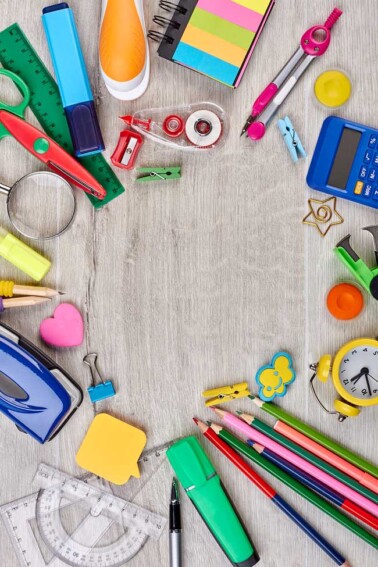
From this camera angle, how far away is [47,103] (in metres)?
0.99

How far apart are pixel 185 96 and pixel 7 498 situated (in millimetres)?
655

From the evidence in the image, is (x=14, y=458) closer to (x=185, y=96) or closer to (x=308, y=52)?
(x=185, y=96)

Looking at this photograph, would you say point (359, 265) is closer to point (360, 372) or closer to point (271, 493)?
point (360, 372)

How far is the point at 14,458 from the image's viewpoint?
39.9 inches

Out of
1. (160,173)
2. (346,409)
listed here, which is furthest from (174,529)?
(160,173)

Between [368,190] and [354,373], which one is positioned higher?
[368,190]

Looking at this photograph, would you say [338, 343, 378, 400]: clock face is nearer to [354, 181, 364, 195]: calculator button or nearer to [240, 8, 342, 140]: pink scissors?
[354, 181, 364, 195]: calculator button

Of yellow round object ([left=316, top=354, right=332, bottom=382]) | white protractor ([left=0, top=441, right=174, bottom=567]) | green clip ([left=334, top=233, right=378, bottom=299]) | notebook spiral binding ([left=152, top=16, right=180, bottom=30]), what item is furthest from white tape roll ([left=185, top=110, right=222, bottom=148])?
white protractor ([left=0, top=441, right=174, bottom=567])

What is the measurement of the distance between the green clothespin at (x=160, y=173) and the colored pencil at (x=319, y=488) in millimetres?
405

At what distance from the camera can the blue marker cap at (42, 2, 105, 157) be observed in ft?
3.15

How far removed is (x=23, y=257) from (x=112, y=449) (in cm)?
31

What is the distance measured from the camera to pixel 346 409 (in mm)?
942

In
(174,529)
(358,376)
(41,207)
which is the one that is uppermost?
(41,207)

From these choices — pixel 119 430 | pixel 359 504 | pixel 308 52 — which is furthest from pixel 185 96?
pixel 359 504
